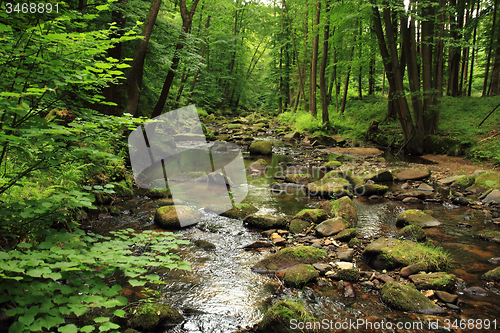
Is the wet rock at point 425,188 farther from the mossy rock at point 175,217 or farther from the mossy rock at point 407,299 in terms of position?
the mossy rock at point 175,217

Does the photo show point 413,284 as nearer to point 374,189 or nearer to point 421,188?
point 374,189

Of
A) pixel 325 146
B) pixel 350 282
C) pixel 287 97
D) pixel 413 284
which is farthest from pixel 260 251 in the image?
pixel 287 97

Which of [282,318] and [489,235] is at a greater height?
[282,318]

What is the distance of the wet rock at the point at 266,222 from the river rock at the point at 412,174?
19.4ft

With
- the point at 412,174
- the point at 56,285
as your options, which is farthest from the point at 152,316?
the point at 412,174

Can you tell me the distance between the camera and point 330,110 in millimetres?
24547

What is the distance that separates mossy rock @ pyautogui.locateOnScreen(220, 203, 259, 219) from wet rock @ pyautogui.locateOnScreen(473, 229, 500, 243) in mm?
4801

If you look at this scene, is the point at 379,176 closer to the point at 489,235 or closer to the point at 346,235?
the point at 489,235

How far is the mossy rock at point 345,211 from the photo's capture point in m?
6.44

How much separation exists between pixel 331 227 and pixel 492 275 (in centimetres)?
258

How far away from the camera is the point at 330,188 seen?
8438 millimetres

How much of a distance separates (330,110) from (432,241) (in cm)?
2063

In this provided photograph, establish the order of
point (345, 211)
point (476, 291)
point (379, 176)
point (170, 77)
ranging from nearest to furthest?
point (476, 291) → point (345, 211) → point (379, 176) → point (170, 77)

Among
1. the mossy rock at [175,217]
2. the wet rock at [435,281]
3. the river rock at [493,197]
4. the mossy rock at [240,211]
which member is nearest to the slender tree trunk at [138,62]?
the mossy rock at [175,217]
